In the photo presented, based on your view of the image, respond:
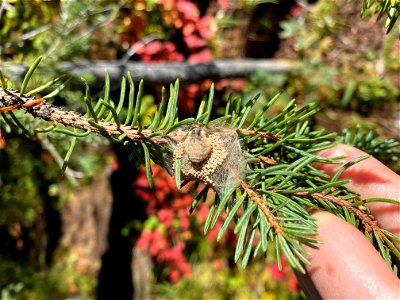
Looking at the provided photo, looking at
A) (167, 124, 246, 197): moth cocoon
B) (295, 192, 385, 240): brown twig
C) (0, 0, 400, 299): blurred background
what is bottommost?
(0, 0, 400, 299): blurred background

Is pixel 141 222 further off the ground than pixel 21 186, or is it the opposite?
pixel 21 186

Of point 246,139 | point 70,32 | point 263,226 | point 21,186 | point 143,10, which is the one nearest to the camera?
point 263,226

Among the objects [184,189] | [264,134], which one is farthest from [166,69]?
[264,134]

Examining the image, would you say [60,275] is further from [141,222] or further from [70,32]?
[70,32]

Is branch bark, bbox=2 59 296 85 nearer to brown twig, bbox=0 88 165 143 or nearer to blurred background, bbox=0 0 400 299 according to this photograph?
blurred background, bbox=0 0 400 299

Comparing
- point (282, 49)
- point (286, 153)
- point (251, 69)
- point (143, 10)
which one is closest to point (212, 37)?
point (251, 69)

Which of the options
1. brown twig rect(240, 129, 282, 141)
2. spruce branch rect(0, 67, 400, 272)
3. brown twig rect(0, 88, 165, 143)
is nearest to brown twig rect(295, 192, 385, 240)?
spruce branch rect(0, 67, 400, 272)

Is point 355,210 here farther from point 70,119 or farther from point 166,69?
point 166,69
